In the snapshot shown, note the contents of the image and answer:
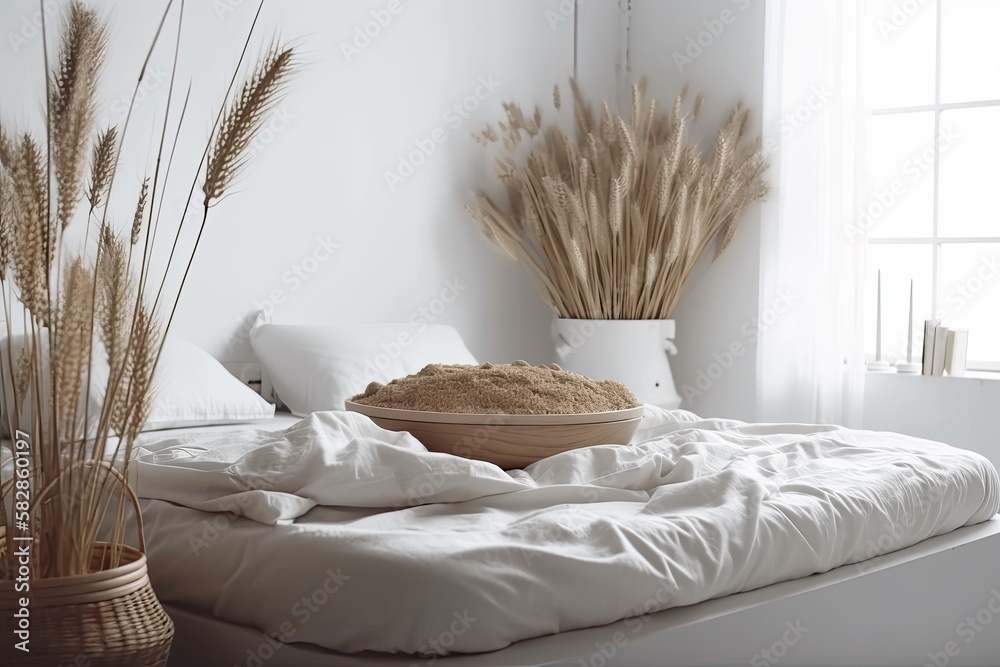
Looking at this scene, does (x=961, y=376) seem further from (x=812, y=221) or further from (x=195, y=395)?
(x=195, y=395)

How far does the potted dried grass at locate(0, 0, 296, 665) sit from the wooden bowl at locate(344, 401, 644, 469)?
64cm

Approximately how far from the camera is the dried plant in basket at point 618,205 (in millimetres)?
3812

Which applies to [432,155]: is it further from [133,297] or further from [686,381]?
[133,297]

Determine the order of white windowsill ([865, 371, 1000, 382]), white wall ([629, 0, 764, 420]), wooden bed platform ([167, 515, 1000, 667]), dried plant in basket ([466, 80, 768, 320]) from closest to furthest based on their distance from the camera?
wooden bed platform ([167, 515, 1000, 667])
white windowsill ([865, 371, 1000, 382])
dried plant in basket ([466, 80, 768, 320])
white wall ([629, 0, 764, 420])

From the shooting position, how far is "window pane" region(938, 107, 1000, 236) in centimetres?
384

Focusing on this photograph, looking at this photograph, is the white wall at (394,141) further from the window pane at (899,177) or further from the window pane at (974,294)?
the window pane at (974,294)

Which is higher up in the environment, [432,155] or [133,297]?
[432,155]

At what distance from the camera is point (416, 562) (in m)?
1.17

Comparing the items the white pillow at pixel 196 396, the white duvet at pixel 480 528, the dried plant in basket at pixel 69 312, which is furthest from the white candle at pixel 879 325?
the dried plant in basket at pixel 69 312

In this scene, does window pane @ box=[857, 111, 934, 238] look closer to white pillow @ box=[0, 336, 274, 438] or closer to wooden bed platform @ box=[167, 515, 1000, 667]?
wooden bed platform @ box=[167, 515, 1000, 667]

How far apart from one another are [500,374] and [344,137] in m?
1.89

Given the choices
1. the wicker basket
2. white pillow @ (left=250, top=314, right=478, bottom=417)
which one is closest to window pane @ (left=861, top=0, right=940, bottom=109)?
white pillow @ (left=250, top=314, right=478, bottom=417)

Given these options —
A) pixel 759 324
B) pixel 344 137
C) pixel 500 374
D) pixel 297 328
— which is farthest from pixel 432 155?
pixel 500 374

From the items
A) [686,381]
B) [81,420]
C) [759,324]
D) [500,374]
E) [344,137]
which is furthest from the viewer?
[686,381]
